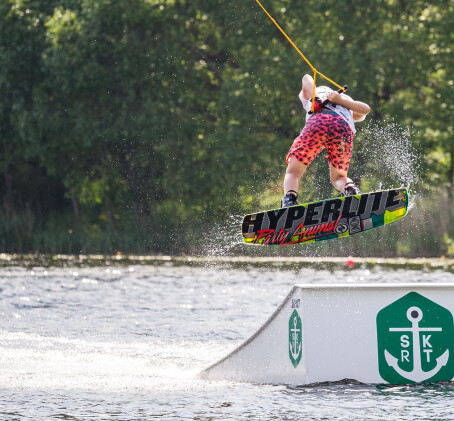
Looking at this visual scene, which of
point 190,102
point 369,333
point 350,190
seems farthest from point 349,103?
point 190,102

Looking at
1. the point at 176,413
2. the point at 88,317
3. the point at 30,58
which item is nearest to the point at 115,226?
the point at 30,58

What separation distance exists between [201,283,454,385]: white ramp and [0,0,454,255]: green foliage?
976 inches

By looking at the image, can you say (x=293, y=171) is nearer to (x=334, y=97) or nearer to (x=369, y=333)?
(x=334, y=97)

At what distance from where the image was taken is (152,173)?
4059cm

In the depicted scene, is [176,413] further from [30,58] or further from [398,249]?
[30,58]

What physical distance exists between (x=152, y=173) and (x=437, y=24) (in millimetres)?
11598

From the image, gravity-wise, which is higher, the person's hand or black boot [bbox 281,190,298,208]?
the person's hand

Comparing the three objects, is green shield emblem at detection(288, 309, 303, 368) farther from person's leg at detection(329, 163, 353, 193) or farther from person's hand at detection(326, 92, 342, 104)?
person's hand at detection(326, 92, 342, 104)

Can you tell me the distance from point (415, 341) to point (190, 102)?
3154cm

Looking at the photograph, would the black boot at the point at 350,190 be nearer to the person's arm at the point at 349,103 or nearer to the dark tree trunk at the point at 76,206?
the person's arm at the point at 349,103

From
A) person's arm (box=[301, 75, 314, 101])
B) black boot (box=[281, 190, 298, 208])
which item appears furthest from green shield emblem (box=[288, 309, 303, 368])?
person's arm (box=[301, 75, 314, 101])

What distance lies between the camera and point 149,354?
1238cm

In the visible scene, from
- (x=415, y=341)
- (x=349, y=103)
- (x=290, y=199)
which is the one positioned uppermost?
(x=349, y=103)

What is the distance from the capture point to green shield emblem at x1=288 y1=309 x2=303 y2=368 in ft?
30.1
